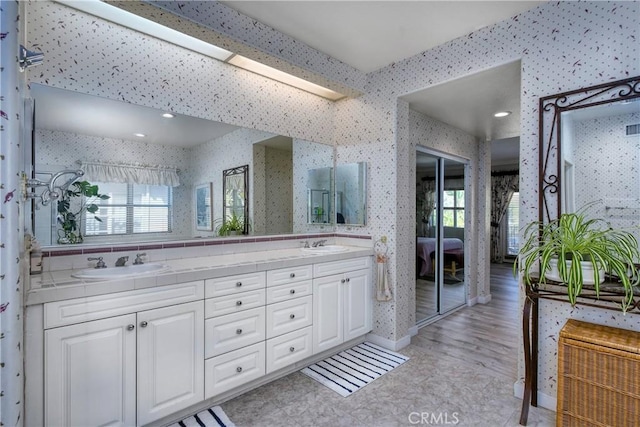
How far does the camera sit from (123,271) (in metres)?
1.88

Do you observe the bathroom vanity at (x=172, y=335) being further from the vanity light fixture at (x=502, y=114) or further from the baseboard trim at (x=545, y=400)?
the vanity light fixture at (x=502, y=114)

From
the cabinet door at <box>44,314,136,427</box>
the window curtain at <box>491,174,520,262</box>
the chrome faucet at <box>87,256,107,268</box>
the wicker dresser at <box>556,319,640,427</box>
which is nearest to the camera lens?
the cabinet door at <box>44,314,136,427</box>

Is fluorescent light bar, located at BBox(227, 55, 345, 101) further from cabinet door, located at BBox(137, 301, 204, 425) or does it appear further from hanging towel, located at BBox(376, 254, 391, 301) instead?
cabinet door, located at BBox(137, 301, 204, 425)

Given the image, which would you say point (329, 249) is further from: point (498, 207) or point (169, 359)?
point (498, 207)

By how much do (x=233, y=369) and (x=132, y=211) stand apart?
1.25 meters

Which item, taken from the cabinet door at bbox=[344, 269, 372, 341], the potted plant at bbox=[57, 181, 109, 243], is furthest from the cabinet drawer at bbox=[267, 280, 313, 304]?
the potted plant at bbox=[57, 181, 109, 243]

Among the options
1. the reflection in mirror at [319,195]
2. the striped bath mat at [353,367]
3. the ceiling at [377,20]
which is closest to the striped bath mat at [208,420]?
the striped bath mat at [353,367]

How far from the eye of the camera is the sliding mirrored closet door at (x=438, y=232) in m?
3.80

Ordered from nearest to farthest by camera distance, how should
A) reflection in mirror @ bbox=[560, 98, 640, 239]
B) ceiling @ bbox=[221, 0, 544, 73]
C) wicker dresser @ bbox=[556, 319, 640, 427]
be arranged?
wicker dresser @ bbox=[556, 319, 640, 427], reflection in mirror @ bbox=[560, 98, 640, 239], ceiling @ bbox=[221, 0, 544, 73]

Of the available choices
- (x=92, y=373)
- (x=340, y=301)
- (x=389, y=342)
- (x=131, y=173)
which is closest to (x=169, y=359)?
(x=92, y=373)

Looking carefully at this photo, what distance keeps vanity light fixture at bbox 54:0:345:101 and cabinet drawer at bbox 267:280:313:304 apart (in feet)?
5.85

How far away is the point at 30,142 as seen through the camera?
1678 millimetres

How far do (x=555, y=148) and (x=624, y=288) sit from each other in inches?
36.3

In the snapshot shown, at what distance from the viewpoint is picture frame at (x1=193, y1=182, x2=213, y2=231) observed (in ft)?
7.88
